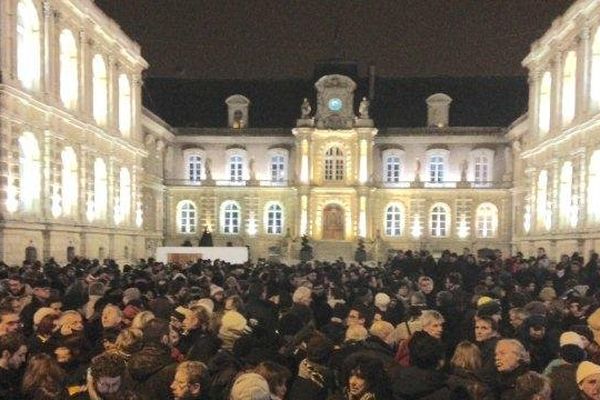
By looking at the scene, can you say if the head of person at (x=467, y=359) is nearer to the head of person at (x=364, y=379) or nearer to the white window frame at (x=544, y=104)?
the head of person at (x=364, y=379)

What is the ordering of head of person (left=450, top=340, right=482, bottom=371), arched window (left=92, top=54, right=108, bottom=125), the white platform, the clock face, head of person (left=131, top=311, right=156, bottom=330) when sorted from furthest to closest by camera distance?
the clock face → arched window (left=92, top=54, right=108, bottom=125) → the white platform → head of person (left=131, top=311, right=156, bottom=330) → head of person (left=450, top=340, right=482, bottom=371)

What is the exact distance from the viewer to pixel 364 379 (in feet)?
19.5

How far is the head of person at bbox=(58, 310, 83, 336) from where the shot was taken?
7891mm

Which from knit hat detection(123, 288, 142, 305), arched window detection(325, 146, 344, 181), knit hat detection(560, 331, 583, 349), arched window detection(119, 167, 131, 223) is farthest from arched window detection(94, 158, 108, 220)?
knit hat detection(560, 331, 583, 349)

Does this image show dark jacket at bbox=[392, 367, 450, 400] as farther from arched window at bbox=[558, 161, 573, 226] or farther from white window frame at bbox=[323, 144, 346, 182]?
white window frame at bbox=[323, 144, 346, 182]

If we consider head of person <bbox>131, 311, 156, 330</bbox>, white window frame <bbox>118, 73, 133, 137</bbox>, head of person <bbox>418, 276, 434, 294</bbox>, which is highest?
white window frame <bbox>118, 73, 133, 137</bbox>

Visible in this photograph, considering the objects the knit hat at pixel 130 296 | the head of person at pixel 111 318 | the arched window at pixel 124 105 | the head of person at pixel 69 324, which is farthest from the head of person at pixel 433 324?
the arched window at pixel 124 105

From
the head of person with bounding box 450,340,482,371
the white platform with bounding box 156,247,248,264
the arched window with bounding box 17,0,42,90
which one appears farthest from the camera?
the arched window with bounding box 17,0,42,90

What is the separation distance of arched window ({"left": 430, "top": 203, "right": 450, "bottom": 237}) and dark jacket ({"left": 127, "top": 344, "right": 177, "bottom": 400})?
57.2 meters

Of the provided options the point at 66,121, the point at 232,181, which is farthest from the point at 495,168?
the point at 66,121

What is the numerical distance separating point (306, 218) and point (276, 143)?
723cm

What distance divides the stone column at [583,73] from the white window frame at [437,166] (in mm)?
25569

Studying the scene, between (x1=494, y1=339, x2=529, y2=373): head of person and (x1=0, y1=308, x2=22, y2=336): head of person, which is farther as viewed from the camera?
(x1=0, y1=308, x2=22, y2=336): head of person

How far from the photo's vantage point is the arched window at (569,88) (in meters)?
40.5
